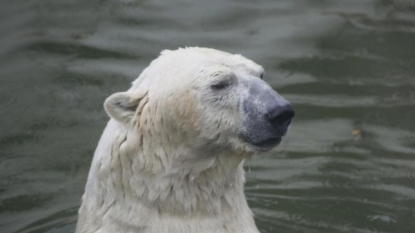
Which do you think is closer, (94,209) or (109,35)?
(94,209)

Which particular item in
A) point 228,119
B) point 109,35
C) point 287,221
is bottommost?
point 287,221

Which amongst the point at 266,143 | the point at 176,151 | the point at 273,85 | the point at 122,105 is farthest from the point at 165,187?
the point at 273,85

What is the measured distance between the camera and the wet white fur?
4801mm

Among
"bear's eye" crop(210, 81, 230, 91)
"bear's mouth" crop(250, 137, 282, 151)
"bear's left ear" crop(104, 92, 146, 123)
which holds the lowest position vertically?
"bear's mouth" crop(250, 137, 282, 151)

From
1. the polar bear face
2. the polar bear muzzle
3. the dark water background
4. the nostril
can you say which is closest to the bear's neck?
the polar bear face

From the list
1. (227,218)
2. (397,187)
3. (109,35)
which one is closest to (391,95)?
(397,187)

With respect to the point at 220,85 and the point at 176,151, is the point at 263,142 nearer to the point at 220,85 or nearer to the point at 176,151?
the point at 220,85

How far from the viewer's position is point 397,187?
711 cm

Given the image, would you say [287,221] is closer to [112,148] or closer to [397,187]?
[397,187]

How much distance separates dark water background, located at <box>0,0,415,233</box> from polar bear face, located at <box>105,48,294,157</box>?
1.91 m

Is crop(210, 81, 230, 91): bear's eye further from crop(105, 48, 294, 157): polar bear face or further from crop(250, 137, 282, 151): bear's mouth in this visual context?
crop(250, 137, 282, 151): bear's mouth

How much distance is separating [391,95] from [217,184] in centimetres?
365

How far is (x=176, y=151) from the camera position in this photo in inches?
193

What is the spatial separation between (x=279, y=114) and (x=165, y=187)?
75 centimetres
